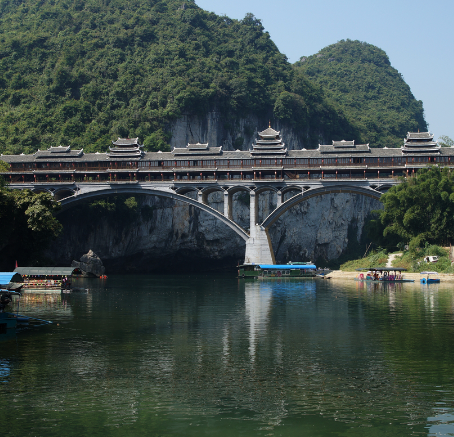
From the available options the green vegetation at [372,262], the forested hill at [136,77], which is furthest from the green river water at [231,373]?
the forested hill at [136,77]

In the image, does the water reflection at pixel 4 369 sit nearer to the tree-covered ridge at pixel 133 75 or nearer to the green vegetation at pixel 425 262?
the green vegetation at pixel 425 262

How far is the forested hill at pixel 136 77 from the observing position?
92.4 meters

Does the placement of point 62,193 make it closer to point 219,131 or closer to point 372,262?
point 219,131

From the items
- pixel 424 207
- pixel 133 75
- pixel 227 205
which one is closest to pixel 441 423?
pixel 424 207

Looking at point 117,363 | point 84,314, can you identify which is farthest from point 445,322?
point 84,314

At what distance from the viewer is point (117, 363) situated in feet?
69.8

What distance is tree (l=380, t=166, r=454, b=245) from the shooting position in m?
61.6

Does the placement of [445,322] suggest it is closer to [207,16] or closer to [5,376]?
[5,376]

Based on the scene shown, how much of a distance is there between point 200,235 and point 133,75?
100ft

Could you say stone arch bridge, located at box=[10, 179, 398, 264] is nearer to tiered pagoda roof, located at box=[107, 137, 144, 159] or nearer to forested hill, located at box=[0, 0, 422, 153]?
tiered pagoda roof, located at box=[107, 137, 144, 159]

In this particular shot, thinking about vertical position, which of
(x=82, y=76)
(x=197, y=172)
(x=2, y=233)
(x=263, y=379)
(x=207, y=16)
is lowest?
(x=263, y=379)

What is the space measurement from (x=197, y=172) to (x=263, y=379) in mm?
55196

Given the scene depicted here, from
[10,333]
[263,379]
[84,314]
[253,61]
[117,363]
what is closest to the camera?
[263,379]

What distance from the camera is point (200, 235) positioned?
89.2m
